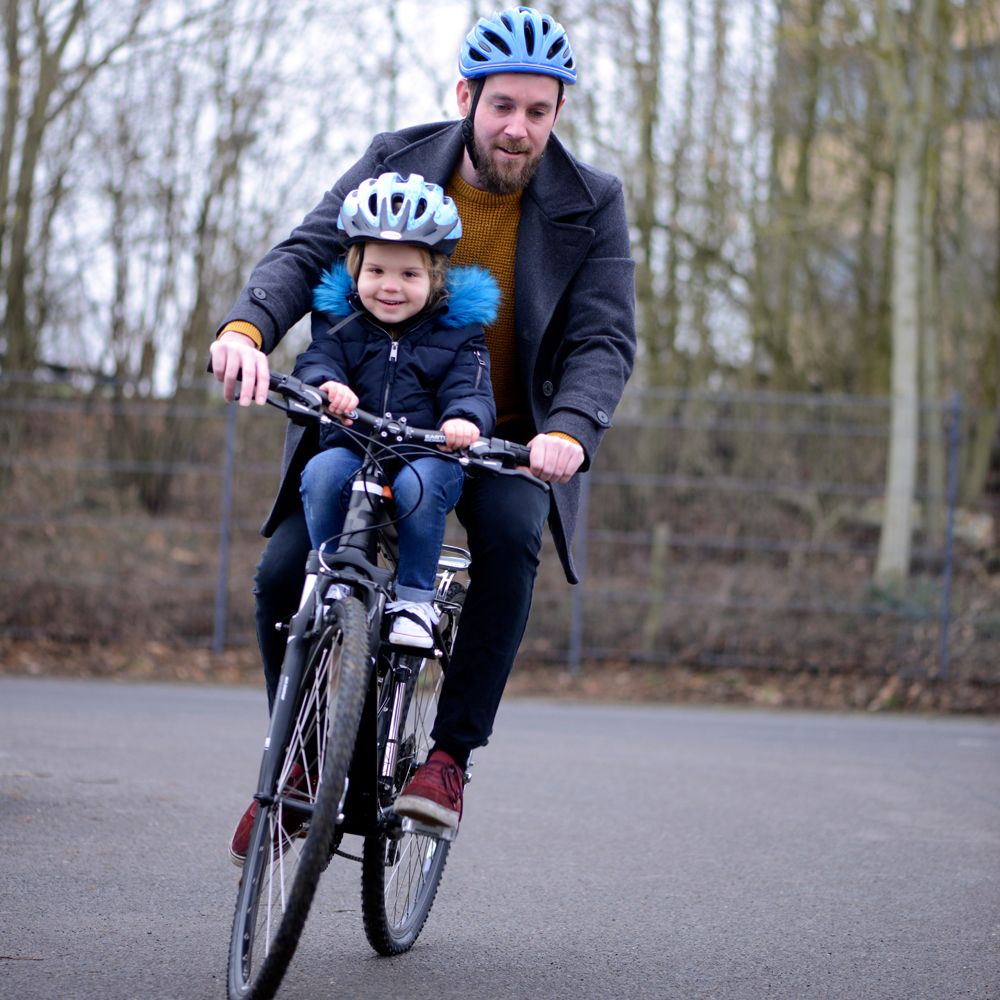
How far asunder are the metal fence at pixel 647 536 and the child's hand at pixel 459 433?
7.98 metres

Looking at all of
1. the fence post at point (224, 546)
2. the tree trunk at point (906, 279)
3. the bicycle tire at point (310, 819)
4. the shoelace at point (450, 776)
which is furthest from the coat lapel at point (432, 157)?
the tree trunk at point (906, 279)

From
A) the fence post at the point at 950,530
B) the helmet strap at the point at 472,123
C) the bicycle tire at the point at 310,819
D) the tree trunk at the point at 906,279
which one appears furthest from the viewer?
the tree trunk at the point at 906,279

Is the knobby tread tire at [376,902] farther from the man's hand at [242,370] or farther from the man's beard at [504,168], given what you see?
the man's beard at [504,168]

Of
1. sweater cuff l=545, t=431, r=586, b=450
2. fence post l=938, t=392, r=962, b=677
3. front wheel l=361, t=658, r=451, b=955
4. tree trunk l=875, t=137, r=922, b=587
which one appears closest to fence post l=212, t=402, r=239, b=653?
tree trunk l=875, t=137, r=922, b=587

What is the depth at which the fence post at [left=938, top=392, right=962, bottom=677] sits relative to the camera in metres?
10.7

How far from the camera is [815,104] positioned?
15094mm

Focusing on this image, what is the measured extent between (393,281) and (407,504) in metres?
0.56

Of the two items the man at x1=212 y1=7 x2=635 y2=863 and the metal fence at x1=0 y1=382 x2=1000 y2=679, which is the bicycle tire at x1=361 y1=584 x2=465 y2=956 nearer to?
the man at x1=212 y1=7 x2=635 y2=863

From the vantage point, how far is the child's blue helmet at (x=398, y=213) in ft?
10.3

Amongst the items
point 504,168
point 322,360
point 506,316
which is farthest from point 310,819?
point 504,168

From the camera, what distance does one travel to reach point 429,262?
3.24 m

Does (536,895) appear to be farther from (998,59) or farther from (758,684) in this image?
(998,59)

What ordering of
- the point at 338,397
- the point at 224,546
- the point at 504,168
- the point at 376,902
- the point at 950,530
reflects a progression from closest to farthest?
the point at 338,397 → the point at 376,902 → the point at 504,168 → the point at 950,530 → the point at 224,546

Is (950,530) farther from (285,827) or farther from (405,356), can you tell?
(285,827)
